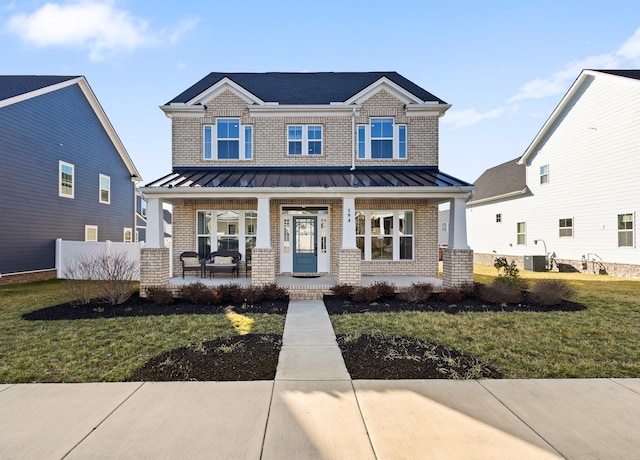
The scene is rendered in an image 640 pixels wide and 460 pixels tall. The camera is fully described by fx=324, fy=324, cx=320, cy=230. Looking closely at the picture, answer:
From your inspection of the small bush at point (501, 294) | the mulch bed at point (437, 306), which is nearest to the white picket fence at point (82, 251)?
the mulch bed at point (437, 306)

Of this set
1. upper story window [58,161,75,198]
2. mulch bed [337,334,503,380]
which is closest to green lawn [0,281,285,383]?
mulch bed [337,334,503,380]

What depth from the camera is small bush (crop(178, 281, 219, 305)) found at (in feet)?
29.9

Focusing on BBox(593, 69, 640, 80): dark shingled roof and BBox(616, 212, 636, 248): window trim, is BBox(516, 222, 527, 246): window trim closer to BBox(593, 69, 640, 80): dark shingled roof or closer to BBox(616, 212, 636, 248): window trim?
BBox(616, 212, 636, 248): window trim

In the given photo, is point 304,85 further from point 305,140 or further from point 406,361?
point 406,361

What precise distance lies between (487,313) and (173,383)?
23.3ft

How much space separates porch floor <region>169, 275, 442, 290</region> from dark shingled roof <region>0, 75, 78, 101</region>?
37.0 ft

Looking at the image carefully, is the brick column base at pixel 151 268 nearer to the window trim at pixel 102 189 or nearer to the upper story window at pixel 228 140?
the upper story window at pixel 228 140

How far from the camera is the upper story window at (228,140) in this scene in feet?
41.9

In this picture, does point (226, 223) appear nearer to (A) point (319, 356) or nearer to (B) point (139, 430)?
(A) point (319, 356)

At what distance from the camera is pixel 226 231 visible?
1270cm

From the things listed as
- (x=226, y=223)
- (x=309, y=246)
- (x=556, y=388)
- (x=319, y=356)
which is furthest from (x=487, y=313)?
(x=226, y=223)

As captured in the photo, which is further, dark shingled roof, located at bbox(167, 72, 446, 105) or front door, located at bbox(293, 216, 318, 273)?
dark shingled roof, located at bbox(167, 72, 446, 105)

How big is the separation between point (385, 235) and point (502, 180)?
1566 centimetres

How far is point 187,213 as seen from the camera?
1244cm
